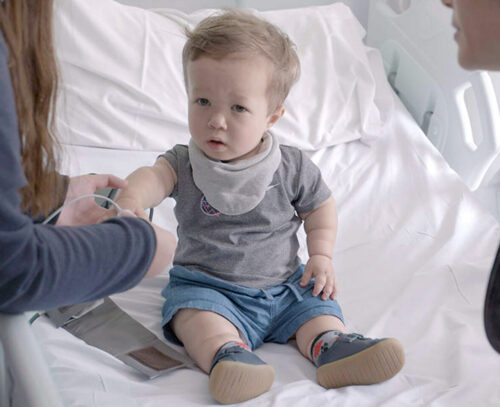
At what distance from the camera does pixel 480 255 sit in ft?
5.24

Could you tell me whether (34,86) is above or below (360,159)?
above

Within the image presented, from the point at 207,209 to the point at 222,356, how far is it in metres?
0.35

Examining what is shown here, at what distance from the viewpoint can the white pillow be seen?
1927mm

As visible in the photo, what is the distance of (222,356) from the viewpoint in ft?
3.85

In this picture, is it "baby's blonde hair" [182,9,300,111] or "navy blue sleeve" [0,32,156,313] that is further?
"baby's blonde hair" [182,9,300,111]

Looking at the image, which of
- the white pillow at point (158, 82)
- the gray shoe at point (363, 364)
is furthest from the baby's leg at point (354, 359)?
the white pillow at point (158, 82)

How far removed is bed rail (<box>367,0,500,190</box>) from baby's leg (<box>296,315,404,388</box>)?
0.92 meters

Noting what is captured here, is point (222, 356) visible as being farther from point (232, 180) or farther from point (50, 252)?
point (50, 252)

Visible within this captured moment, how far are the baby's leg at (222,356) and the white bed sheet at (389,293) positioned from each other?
0.03 m

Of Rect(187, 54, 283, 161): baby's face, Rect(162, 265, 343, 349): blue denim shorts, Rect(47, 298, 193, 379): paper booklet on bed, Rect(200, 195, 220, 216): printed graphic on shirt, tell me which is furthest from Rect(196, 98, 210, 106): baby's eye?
Rect(47, 298, 193, 379): paper booklet on bed

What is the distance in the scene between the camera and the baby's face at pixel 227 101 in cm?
131

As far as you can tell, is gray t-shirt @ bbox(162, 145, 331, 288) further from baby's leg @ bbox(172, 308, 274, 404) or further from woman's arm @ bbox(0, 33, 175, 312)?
woman's arm @ bbox(0, 33, 175, 312)

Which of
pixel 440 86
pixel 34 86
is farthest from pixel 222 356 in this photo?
pixel 440 86

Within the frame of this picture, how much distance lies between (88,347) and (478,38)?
85cm
